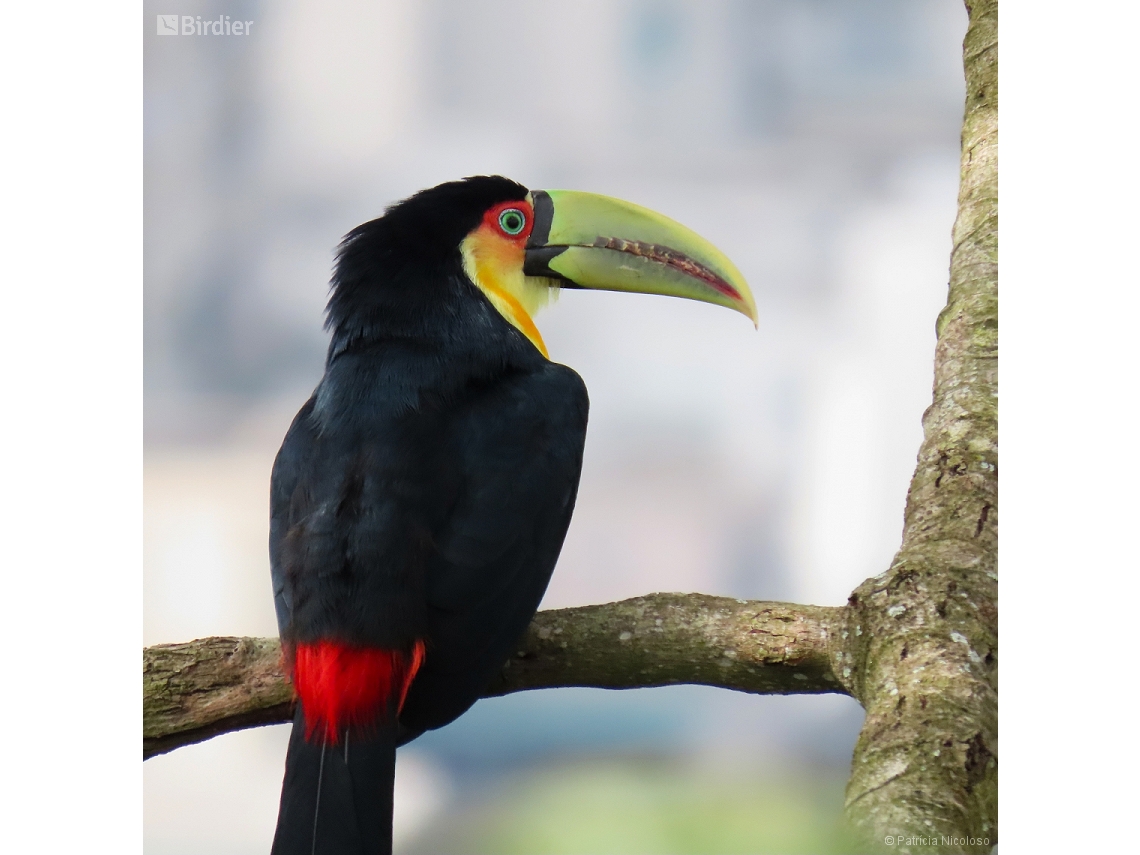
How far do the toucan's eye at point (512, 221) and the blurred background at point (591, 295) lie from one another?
25cm

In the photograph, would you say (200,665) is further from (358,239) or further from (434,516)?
(358,239)

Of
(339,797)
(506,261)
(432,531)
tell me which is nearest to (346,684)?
(339,797)

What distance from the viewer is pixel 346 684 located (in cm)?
174

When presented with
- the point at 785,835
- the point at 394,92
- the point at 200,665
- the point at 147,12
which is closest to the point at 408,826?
the point at 200,665

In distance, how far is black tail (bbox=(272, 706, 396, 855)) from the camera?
1.68 meters

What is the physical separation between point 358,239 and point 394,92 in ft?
1.48

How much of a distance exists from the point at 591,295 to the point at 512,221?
36 cm

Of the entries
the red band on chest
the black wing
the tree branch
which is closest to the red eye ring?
the black wing

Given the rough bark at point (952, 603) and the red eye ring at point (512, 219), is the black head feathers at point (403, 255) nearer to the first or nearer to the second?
the red eye ring at point (512, 219)

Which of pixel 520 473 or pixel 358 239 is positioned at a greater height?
pixel 358 239

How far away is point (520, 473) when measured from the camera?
1987 millimetres

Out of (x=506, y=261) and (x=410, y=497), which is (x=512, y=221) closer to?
(x=506, y=261)

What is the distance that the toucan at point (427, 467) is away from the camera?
1.74 m

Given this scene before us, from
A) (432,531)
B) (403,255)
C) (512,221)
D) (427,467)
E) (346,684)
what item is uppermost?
(512,221)
